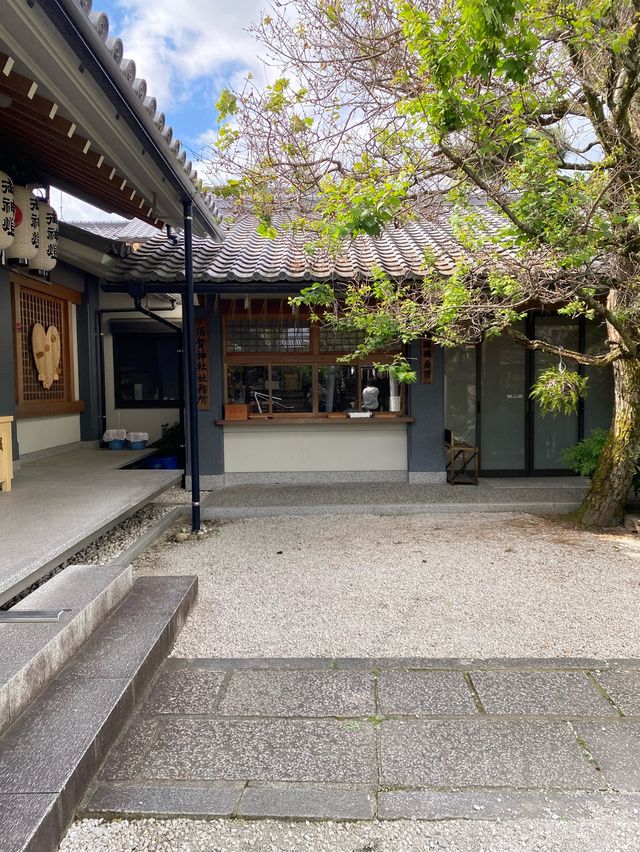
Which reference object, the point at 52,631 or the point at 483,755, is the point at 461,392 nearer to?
the point at 483,755

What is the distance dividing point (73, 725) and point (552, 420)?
7791mm

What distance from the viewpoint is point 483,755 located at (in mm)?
2293

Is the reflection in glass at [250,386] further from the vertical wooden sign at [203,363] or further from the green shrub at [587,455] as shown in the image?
the green shrub at [587,455]

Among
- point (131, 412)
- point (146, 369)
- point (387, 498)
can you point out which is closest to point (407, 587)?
point (387, 498)

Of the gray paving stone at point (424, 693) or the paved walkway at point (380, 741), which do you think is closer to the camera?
the paved walkway at point (380, 741)

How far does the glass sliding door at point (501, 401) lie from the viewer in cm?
821

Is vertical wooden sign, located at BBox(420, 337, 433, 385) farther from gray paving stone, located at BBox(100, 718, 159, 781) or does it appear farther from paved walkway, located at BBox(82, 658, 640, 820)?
gray paving stone, located at BBox(100, 718, 159, 781)

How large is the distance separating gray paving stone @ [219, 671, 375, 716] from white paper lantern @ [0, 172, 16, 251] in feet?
12.9

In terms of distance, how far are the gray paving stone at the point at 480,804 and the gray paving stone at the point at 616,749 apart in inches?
7.2

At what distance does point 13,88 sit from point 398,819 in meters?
4.55

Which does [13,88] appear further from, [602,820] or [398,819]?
[602,820]

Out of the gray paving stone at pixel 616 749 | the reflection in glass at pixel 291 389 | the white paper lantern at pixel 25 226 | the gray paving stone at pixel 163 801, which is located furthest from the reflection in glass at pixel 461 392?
the gray paving stone at pixel 163 801

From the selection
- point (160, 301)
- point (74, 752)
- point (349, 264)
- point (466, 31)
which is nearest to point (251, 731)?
point (74, 752)

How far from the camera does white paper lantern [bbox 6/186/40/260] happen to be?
472 cm
